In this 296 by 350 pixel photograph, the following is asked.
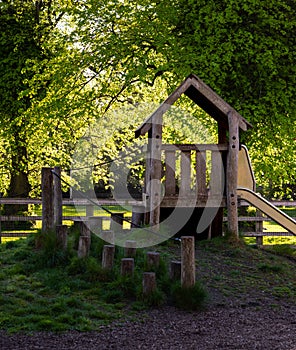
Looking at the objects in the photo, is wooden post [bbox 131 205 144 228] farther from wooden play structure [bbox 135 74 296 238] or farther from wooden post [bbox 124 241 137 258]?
wooden post [bbox 124 241 137 258]

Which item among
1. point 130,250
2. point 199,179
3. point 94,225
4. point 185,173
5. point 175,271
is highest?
point 185,173

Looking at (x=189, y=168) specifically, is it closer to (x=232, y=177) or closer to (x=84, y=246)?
(x=232, y=177)

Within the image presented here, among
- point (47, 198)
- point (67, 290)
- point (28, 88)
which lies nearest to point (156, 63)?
point (28, 88)

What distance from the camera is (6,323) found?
25.9 feet

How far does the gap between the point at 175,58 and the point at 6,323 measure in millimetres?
10914

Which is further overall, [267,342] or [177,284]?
[177,284]

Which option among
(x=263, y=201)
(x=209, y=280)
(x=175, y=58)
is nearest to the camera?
(x=209, y=280)

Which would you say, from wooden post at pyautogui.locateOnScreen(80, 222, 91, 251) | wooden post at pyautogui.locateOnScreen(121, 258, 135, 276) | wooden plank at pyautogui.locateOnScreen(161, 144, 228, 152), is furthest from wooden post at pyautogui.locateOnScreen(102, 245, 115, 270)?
wooden plank at pyautogui.locateOnScreen(161, 144, 228, 152)

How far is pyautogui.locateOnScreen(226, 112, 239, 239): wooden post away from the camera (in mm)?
12984

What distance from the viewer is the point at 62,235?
10.9m

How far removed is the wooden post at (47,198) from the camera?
39.0ft

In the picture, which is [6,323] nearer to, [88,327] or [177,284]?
[88,327]

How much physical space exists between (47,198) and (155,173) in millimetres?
2122

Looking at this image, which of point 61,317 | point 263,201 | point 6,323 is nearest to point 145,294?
point 61,317
